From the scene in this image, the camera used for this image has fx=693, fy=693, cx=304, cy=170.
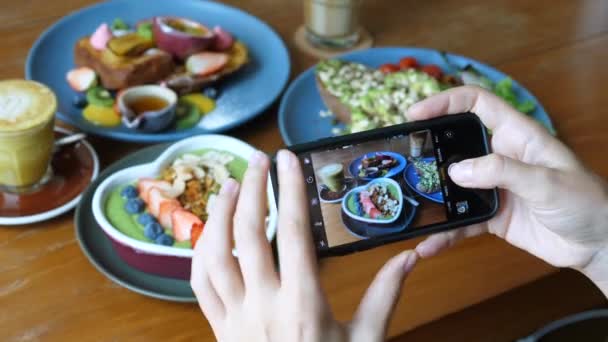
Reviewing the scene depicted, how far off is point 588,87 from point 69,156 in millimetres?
903

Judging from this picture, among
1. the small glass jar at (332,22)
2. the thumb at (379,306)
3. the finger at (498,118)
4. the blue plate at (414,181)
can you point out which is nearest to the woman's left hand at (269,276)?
the thumb at (379,306)

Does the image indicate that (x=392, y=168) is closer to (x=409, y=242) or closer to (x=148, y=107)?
(x=409, y=242)

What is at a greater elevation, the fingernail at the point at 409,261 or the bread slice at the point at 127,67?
the fingernail at the point at 409,261

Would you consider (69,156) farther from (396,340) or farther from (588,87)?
(588,87)

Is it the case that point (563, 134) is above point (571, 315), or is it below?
above

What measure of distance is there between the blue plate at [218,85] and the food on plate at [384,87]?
4.0 inches

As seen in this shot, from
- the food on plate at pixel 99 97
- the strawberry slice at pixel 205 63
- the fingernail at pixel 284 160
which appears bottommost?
the food on plate at pixel 99 97

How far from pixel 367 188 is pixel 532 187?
17 centimetres

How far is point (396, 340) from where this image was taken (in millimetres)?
905

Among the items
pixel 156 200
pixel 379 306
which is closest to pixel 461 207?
pixel 379 306

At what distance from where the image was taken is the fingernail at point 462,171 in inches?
26.4

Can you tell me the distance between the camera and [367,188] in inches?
29.0

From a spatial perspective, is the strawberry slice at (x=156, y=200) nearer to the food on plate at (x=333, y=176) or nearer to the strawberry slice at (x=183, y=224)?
the strawberry slice at (x=183, y=224)

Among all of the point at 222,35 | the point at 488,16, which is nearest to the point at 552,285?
the point at 488,16
